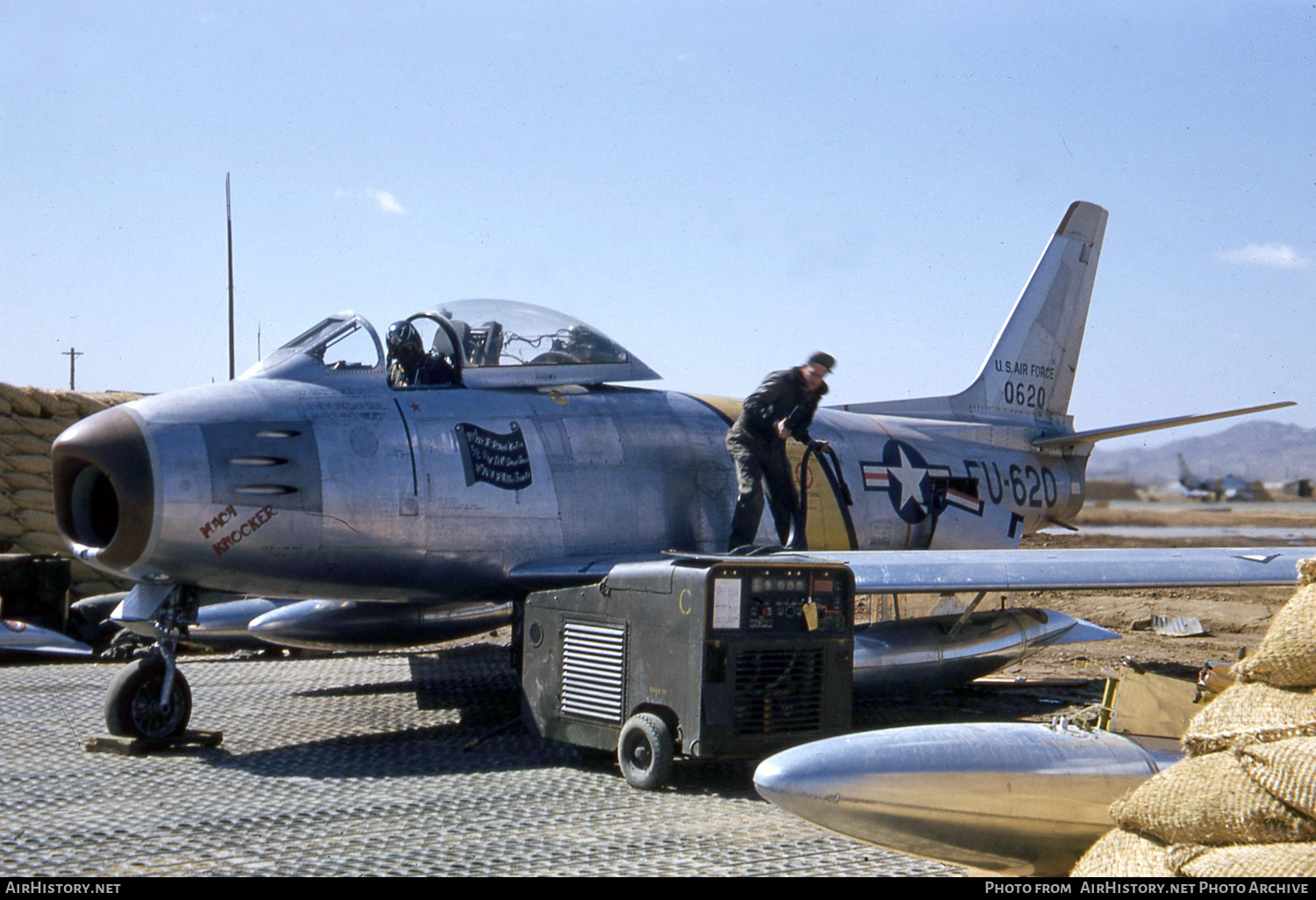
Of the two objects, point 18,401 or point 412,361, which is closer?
point 412,361

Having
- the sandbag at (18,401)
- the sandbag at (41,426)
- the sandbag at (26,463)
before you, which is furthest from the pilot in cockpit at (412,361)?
the sandbag at (18,401)

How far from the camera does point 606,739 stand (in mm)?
6449

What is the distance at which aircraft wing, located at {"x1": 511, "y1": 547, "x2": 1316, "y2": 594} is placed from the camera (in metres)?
7.43

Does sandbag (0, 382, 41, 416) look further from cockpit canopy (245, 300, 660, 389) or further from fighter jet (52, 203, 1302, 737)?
cockpit canopy (245, 300, 660, 389)

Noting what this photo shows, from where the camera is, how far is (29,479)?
14336 millimetres

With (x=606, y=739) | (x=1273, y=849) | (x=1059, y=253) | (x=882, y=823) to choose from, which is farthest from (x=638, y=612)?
(x=1059, y=253)

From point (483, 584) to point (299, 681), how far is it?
3136mm

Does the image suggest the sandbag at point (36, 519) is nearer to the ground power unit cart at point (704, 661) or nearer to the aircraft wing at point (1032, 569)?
the aircraft wing at point (1032, 569)

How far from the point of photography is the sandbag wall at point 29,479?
14266 millimetres

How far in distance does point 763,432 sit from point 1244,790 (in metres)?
5.11

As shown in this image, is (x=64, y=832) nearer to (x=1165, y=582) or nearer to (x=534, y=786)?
(x=534, y=786)

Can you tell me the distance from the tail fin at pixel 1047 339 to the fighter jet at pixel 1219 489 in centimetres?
7015

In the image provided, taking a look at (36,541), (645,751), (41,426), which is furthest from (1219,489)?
(645,751)

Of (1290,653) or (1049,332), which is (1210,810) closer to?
(1290,653)
